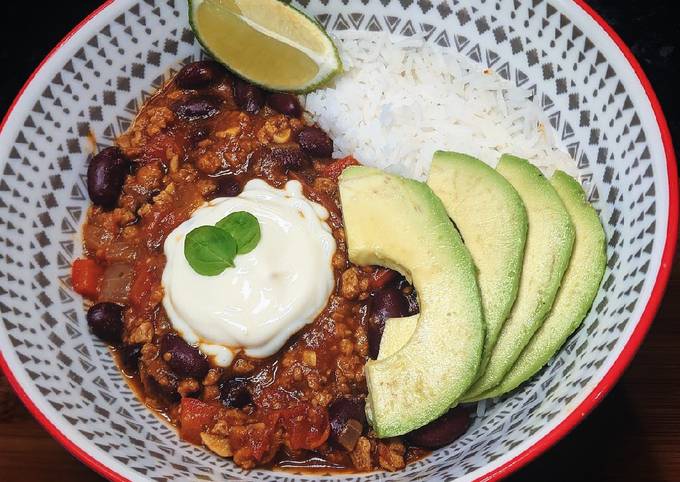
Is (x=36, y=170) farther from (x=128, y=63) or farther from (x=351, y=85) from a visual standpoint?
(x=351, y=85)

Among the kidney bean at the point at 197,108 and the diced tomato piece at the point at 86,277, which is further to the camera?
the kidney bean at the point at 197,108

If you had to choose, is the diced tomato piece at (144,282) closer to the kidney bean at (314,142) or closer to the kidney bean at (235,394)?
the kidney bean at (235,394)

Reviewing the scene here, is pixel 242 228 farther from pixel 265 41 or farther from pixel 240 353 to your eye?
pixel 265 41

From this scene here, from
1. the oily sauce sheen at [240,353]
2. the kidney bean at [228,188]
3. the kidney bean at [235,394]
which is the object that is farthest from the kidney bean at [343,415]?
the kidney bean at [228,188]

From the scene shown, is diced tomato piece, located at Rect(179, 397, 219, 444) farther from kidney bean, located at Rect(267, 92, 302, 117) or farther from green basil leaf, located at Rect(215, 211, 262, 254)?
kidney bean, located at Rect(267, 92, 302, 117)

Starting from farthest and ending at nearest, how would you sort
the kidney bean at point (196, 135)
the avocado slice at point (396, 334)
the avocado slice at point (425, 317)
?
the kidney bean at point (196, 135), the avocado slice at point (396, 334), the avocado slice at point (425, 317)

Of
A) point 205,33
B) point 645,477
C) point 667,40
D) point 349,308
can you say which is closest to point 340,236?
point 349,308

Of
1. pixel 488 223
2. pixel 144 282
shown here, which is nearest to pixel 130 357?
pixel 144 282
